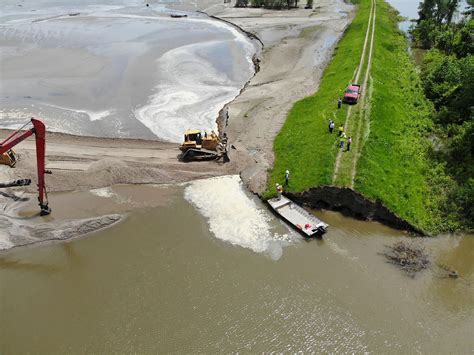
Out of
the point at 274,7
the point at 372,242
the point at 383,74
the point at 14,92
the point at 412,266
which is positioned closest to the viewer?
the point at 412,266

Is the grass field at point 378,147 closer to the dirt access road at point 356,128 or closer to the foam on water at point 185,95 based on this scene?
the dirt access road at point 356,128

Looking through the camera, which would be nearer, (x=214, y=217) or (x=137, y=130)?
(x=214, y=217)

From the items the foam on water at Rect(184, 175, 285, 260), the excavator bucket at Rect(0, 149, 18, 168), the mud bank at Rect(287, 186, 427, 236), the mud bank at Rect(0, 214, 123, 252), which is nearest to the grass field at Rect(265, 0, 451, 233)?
the mud bank at Rect(287, 186, 427, 236)

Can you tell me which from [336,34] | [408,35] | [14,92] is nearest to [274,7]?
[336,34]

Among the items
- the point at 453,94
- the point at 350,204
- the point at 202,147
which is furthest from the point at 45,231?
the point at 453,94

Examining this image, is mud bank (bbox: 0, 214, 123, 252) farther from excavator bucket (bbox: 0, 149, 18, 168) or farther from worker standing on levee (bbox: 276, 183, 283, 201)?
worker standing on levee (bbox: 276, 183, 283, 201)

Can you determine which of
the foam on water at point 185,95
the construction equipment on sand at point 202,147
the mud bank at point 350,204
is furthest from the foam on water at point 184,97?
the mud bank at point 350,204

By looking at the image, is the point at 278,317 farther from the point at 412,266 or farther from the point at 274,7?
the point at 274,7

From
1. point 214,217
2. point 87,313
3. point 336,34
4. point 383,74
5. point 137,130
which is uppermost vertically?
point 336,34

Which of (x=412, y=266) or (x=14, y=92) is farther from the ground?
(x=14, y=92)
